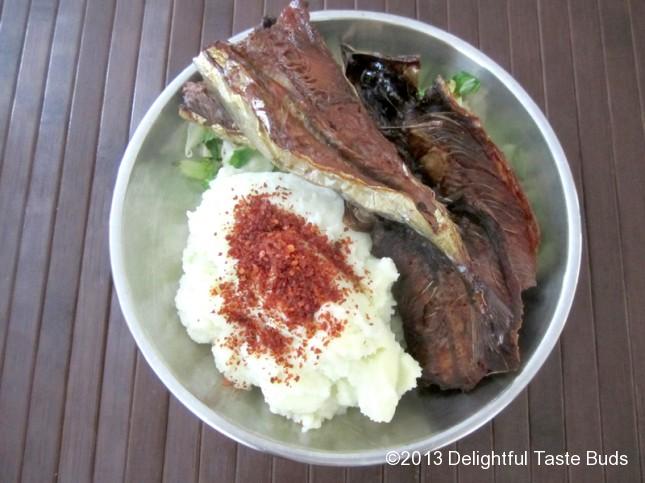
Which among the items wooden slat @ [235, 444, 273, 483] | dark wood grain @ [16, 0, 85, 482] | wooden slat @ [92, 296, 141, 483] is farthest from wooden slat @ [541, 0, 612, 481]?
dark wood grain @ [16, 0, 85, 482]

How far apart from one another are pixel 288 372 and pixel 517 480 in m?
1.05

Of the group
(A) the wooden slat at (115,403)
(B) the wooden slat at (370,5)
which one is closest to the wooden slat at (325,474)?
(A) the wooden slat at (115,403)

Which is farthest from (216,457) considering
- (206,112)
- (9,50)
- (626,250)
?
(9,50)

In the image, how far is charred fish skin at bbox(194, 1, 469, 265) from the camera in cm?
150

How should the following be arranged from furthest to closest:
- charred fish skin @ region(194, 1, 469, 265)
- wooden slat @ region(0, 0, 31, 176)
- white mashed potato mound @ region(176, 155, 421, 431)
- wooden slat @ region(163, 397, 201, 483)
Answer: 1. wooden slat @ region(0, 0, 31, 176)
2. wooden slat @ region(163, 397, 201, 483)
3. white mashed potato mound @ region(176, 155, 421, 431)
4. charred fish skin @ region(194, 1, 469, 265)

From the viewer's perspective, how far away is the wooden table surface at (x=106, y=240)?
2.07 m

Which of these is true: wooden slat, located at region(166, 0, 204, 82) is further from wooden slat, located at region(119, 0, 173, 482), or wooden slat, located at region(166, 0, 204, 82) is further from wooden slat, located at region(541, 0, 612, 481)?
wooden slat, located at region(541, 0, 612, 481)

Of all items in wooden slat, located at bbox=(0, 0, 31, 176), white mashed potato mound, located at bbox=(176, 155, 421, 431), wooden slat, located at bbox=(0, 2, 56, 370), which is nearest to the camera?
white mashed potato mound, located at bbox=(176, 155, 421, 431)

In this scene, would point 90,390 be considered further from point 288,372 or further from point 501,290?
point 501,290

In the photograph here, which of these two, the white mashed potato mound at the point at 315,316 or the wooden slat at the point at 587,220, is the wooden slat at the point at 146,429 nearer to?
the white mashed potato mound at the point at 315,316

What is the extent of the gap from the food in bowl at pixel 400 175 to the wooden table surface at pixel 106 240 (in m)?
0.56

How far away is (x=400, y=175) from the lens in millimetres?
1534

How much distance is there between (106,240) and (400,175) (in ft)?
4.35

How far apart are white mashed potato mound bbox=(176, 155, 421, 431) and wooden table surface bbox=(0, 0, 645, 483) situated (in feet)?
1.64
